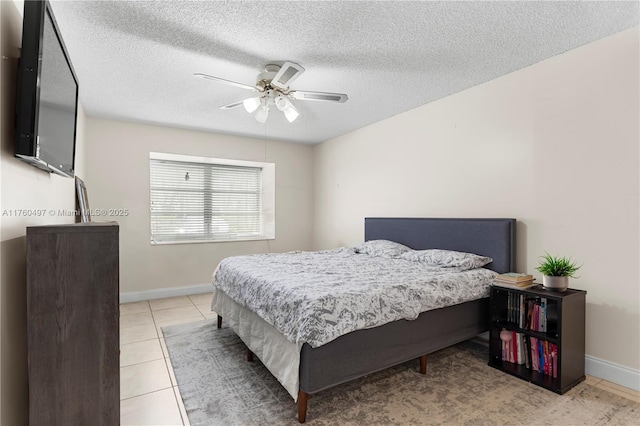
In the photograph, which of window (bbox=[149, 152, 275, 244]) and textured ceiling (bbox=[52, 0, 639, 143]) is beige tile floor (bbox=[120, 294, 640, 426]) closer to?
window (bbox=[149, 152, 275, 244])

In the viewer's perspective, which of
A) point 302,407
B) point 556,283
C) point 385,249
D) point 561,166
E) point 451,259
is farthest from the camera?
point 385,249

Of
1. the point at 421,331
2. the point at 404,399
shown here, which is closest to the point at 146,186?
the point at 421,331

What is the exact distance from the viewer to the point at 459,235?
3.13 meters

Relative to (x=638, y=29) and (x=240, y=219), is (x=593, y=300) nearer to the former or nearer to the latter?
(x=638, y=29)

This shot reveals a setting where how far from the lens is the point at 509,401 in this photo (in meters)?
2.01

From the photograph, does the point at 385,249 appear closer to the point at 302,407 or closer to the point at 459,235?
the point at 459,235

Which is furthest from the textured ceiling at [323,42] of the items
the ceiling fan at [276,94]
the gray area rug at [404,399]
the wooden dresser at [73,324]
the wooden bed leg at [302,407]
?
the gray area rug at [404,399]

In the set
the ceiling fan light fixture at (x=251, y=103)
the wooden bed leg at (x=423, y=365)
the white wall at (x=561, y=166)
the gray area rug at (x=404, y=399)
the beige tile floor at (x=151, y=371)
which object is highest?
the ceiling fan light fixture at (x=251, y=103)

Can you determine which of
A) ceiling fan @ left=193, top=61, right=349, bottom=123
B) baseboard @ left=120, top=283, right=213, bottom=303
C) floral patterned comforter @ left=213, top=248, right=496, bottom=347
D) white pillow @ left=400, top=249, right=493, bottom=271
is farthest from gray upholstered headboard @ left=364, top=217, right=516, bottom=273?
baseboard @ left=120, top=283, right=213, bottom=303

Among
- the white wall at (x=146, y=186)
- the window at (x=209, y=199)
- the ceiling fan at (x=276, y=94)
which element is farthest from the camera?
the window at (x=209, y=199)

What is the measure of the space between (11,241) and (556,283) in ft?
10.0

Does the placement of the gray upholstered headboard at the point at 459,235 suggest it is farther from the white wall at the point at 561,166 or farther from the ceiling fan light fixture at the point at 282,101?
the ceiling fan light fixture at the point at 282,101

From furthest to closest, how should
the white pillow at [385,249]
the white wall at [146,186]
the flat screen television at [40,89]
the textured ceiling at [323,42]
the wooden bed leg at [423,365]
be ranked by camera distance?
the white wall at [146,186] < the white pillow at [385,249] < the wooden bed leg at [423,365] < the textured ceiling at [323,42] < the flat screen television at [40,89]

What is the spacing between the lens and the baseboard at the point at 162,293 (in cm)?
425
